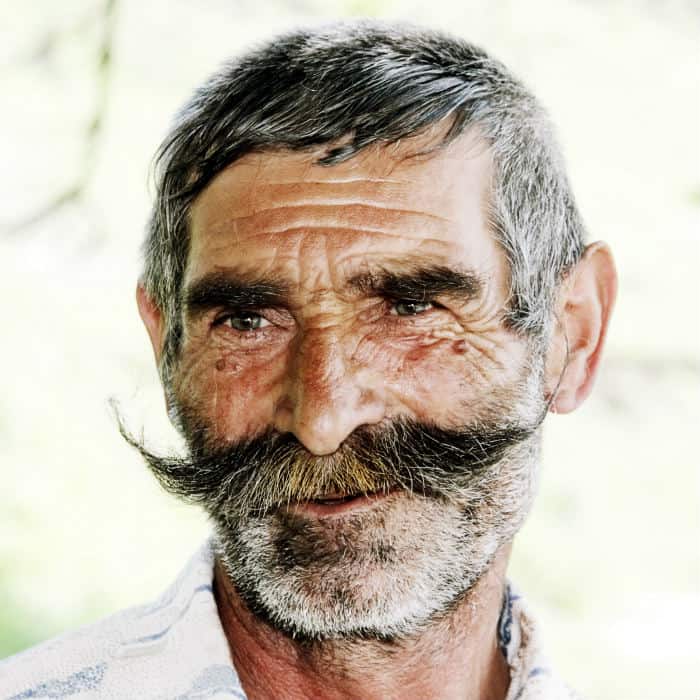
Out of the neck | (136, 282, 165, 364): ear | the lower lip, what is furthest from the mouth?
(136, 282, 165, 364): ear

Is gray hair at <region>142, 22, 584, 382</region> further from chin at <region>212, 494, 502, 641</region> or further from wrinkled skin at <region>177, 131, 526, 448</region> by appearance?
chin at <region>212, 494, 502, 641</region>

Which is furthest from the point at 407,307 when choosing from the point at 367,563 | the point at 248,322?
the point at 367,563

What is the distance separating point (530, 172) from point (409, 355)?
0.43m

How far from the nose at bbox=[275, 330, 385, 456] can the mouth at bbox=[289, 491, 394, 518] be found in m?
0.09

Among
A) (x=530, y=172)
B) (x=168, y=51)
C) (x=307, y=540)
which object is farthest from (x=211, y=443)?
(x=168, y=51)

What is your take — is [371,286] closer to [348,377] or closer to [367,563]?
[348,377]

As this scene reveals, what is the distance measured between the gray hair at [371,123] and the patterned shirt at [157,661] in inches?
16.8

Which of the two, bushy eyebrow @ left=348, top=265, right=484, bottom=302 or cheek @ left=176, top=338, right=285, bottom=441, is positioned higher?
bushy eyebrow @ left=348, top=265, right=484, bottom=302

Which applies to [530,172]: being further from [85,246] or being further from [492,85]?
[85,246]

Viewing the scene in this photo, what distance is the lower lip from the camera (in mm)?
1715

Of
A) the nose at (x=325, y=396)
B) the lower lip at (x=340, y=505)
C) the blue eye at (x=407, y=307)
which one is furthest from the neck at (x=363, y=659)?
the blue eye at (x=407, y=307)

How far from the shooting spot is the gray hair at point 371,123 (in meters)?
1.83

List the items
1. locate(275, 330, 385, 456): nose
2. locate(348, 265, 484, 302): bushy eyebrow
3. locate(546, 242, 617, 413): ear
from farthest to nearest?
locate(546, 242, 617, 413): ear → locate(348, 265, 484, 302): bushy eyebrow → locate(275, 330, 385, 456): nose

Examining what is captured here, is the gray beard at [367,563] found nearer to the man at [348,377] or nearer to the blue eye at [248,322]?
the man at [348,377]
